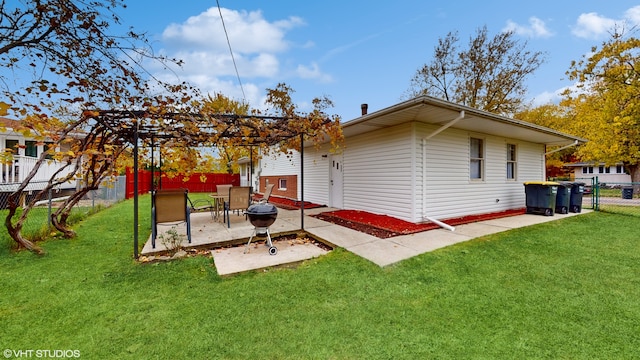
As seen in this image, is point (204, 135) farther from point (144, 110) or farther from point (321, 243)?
point (321, 243)

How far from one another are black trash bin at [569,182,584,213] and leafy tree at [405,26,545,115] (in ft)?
32.2

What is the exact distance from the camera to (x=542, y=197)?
7945 millimetres

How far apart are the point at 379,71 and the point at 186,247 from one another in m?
9.97

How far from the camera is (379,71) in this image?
11398 mm

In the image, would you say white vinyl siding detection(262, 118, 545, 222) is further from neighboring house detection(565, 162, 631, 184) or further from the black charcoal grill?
neighboring house detection(565, 162, 631, 184)

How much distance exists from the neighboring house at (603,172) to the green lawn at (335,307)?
105 ft

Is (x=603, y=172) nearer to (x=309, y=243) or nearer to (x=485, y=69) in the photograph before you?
(x=485, y=69)

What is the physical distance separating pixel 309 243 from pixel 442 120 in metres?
4.26

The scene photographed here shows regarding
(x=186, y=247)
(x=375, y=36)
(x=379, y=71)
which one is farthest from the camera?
(x=379, y=71)

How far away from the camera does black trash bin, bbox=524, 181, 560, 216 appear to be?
784 cm

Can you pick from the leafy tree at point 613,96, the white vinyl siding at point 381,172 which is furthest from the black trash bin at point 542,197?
the leafy tree at point 613,96

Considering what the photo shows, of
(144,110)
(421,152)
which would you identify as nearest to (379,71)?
Answer: (421,152)

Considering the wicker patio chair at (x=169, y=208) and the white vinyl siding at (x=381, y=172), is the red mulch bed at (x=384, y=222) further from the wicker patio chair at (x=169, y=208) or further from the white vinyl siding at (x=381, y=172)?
the wicker patio chair at (x=169, y=208)

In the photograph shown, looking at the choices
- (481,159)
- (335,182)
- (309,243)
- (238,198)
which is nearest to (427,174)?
(481,159)
